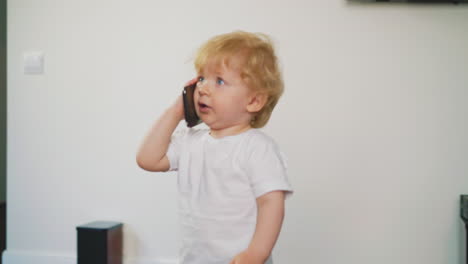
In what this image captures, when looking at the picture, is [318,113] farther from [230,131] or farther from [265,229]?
[265,229]

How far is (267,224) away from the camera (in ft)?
3.09

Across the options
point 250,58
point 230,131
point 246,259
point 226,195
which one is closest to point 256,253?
point 246,259

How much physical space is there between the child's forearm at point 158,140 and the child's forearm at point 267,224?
292mm

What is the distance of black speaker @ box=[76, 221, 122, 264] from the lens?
1.86 meters

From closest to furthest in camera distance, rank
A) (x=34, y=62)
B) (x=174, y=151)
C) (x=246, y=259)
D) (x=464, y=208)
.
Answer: (x=246, y=259), (x=174, y=151), (x=464, y=208), (x=34, y=62)

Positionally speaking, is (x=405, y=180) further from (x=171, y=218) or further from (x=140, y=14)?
(x=140, y=14)

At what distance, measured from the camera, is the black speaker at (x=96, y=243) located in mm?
1856

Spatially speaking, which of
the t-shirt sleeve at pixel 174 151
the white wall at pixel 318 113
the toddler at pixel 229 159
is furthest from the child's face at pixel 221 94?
the white wall at pixel 318 113

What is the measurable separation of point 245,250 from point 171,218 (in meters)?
1.08

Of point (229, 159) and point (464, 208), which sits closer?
point (229, 159)

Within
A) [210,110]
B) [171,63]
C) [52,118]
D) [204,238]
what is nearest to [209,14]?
[171,63]

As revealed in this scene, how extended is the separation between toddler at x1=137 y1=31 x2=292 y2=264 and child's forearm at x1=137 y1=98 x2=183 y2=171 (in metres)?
0.07

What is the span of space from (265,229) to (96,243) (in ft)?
3.77

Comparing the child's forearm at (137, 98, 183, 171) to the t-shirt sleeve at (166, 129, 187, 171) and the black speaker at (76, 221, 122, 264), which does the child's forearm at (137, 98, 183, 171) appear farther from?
the black speaker at (76, 221, 122, 264)
